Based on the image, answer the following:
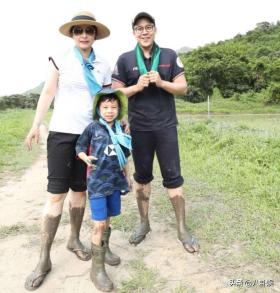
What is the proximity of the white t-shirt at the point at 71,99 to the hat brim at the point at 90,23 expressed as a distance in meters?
0.18

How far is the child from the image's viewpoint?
3.10 meters

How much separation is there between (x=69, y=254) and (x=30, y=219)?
122 centimetres

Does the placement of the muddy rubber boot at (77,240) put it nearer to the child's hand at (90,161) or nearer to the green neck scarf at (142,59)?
the child's hand at (90,161)

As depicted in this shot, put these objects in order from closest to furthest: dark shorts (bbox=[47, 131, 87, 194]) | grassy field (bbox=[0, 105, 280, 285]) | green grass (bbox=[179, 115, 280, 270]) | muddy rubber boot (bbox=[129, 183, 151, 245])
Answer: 1. dark shorts (bbox=[47, 131, 87, 194])
2. grassy field (bbox=[0, 105, 280, 285])
3. green grass (bbox=[179, 115, 280, 270])
4. muddy rubber boot (bbox=[129, 183, 151, 245])

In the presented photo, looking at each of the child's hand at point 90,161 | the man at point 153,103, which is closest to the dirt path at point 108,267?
the man at point 153,103

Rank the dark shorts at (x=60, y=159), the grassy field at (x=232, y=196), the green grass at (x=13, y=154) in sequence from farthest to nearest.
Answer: the green grass at (x=13, y=154) → the grassy field at (x=232, y=196) → the dark shorts at (x=60, y=159)

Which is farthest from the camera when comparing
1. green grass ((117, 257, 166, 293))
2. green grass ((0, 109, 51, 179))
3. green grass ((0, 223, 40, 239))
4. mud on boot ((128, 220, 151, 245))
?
green grass ((0, 109, 51, 179))

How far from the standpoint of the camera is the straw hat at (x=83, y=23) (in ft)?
10.3

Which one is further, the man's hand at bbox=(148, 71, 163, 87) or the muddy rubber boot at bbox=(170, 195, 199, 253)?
the muddy rubber boot at bbox=(170, 195, 199, 253)

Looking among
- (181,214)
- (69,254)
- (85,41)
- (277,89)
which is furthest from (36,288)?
(277,89)

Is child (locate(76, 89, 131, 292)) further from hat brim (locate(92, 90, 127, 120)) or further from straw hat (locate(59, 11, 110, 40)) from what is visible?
straw hat (locate(59, 11, 110, 40))

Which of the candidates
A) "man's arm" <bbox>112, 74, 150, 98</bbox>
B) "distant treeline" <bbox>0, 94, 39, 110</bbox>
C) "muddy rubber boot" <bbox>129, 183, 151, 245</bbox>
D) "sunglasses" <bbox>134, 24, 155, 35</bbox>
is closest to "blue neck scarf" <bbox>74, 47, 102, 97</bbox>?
"man's arm" <bbox>112, 74, 150, 98</bbox>

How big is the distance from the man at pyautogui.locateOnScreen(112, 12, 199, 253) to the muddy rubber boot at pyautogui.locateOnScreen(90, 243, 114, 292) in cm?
73

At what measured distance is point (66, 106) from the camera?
3.22 m
